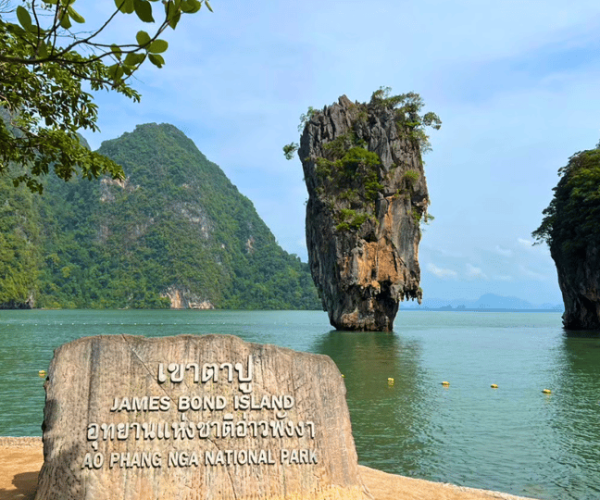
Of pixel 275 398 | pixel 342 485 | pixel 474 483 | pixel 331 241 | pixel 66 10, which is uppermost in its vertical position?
pixel 331 241

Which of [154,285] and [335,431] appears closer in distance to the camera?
[335,431]

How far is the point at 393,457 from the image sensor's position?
9.11 meters

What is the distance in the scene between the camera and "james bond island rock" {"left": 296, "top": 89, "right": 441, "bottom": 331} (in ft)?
130

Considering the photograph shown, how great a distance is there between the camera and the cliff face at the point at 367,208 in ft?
130

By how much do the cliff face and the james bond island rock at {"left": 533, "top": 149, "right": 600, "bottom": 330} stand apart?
10913 mm

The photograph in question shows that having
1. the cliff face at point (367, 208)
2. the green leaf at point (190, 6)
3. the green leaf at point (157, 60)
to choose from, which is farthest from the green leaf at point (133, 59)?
the cliff face at point (367, 208)

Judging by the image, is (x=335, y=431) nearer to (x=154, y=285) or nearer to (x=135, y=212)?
(x=154, y=285)

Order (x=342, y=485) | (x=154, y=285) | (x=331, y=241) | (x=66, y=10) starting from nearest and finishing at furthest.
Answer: (x=66, y=10), (x=342, y=485), (x=331, y=241), (x=154, y=285)

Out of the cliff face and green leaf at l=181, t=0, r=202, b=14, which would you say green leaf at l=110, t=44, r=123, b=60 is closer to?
green leaf at l=181, t=0, r=202, b=14

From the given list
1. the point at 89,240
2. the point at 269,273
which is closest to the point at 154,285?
the point at 89,240

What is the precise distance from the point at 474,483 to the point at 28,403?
34.2ft

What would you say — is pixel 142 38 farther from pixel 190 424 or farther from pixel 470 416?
pixel 470 416

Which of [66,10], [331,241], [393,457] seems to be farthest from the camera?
[331,241]

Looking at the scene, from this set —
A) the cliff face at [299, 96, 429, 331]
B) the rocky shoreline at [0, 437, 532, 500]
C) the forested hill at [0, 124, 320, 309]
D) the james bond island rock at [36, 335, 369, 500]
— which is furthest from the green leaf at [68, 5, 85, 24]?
the forested hill at [0, 124, 320, 309]
